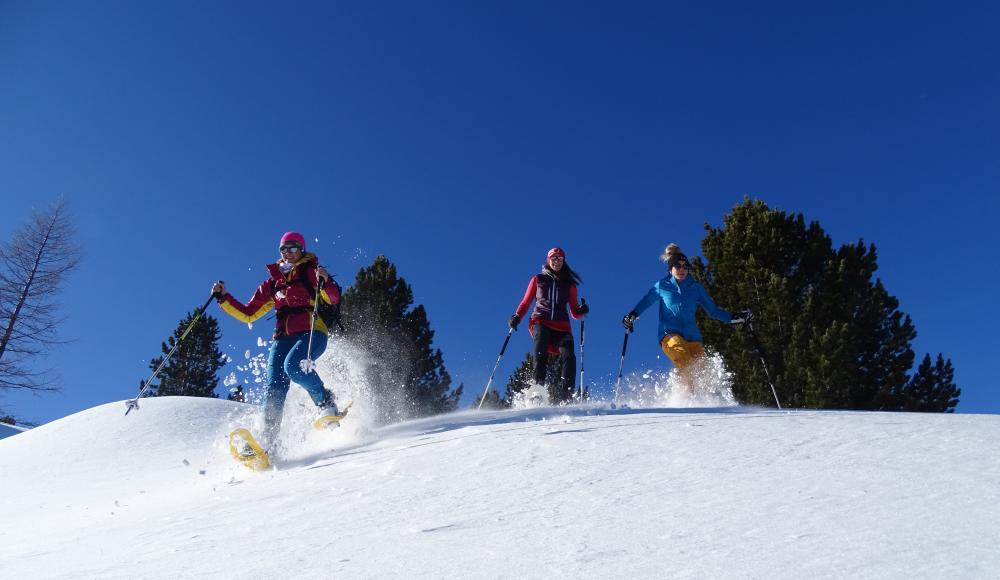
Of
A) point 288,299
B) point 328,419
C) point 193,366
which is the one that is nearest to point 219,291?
point 288,299

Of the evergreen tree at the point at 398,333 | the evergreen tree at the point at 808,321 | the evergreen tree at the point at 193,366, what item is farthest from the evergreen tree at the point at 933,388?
the evergreen tree at the point at 193,366

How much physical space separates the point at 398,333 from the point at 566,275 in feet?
47.2

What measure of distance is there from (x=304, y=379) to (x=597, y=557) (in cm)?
410

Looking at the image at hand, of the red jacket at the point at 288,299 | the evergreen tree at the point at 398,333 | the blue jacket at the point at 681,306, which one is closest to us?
the red jacket at the point at 288,299

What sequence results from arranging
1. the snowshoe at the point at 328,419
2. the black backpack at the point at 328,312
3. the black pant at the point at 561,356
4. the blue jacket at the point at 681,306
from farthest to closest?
the blue jacket at the point at 681,306, the black pant at the point at 561,356, the black backpack at the point at 328,312, the snowshoe at the point at 328,419

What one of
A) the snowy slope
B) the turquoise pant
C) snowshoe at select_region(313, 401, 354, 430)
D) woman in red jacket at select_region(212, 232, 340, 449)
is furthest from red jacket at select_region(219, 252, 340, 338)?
the snowy slope

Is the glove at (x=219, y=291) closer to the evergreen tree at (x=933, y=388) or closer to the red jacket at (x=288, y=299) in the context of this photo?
the red jacket at (x=288, y=299)

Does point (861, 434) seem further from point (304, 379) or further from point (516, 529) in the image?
point (304, 379)

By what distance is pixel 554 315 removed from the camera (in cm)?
737

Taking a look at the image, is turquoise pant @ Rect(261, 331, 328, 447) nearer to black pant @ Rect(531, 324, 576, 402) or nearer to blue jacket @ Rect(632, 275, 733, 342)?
black pant @ Rect(531, 324, 576, 402)

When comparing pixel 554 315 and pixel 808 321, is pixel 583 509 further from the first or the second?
pixel 808 321

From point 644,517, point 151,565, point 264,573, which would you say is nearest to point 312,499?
point 151,565

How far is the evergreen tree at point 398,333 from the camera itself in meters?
20.7

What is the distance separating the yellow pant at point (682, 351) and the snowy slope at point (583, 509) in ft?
7.23
